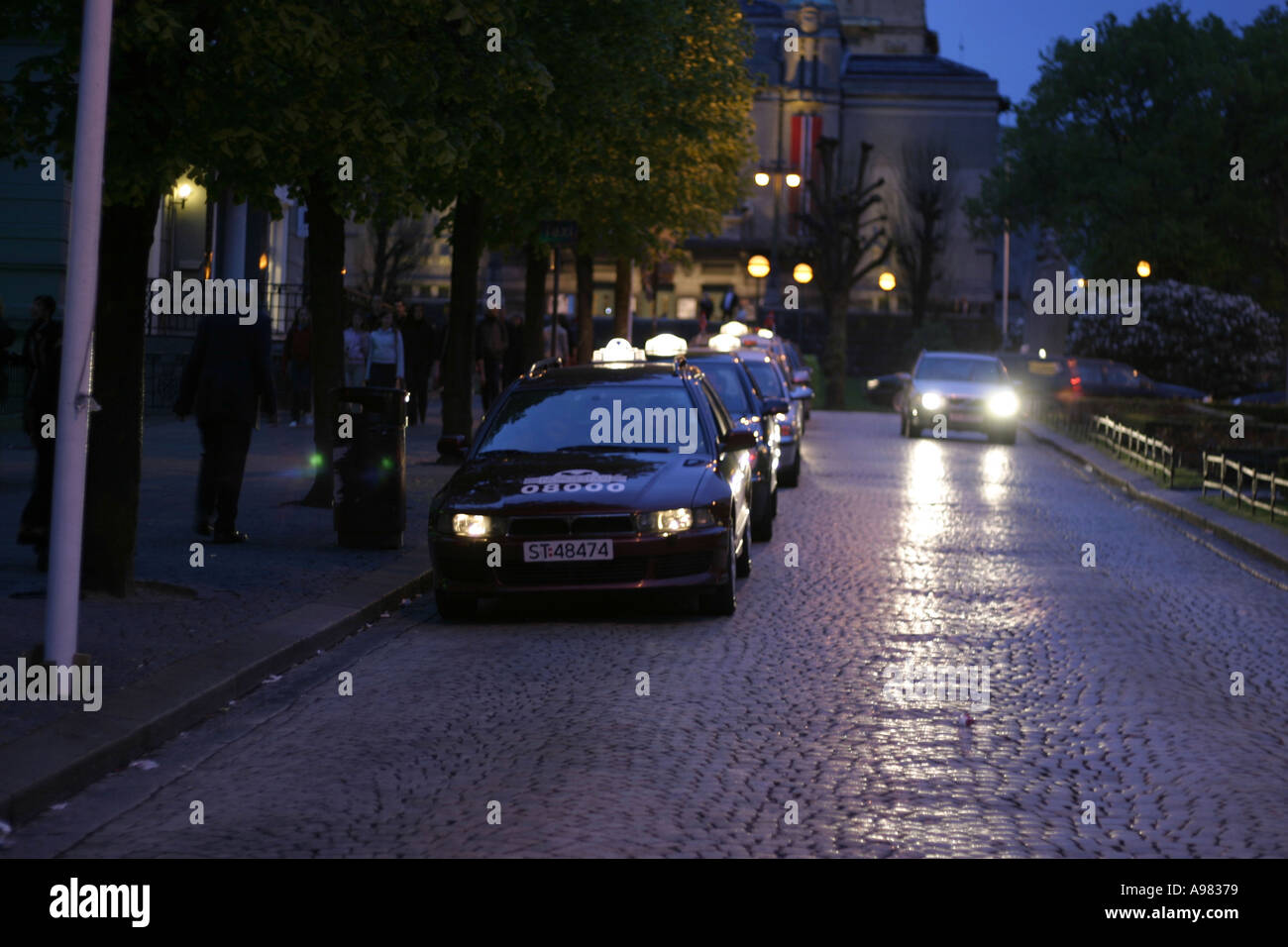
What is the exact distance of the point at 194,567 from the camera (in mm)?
12672

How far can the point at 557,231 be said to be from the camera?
22.2 metres

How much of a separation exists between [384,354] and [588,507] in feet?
54.9

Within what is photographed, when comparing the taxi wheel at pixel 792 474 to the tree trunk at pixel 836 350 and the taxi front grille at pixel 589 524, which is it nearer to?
the taxi front grille at pixel 589 524

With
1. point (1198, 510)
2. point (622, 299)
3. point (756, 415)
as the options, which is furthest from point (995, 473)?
point (622, 299)

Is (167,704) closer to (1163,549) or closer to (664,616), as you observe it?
(664,616)

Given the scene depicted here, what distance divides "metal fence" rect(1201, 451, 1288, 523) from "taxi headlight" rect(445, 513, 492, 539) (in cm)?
981

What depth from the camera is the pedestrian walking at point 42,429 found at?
12.7 metres

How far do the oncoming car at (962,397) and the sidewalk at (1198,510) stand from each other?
3.86m

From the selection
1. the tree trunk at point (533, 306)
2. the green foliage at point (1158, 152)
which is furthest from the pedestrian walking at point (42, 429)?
the green foliage at point (1158, 152)

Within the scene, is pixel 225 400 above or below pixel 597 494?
above

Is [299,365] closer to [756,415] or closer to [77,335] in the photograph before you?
[756,415]

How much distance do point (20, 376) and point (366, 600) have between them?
18271 millimetres

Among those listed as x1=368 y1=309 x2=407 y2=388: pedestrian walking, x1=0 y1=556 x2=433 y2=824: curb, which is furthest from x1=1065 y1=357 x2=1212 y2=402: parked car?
x1=0 y1=556 x2=433 y2=824: curb
